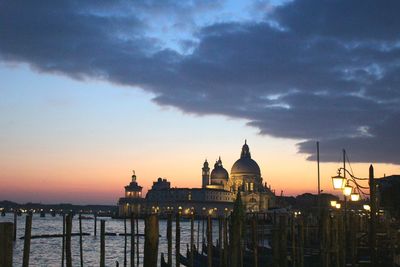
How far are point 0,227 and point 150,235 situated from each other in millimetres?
2261

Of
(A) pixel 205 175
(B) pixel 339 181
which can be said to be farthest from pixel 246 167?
(B) pixel 339 181

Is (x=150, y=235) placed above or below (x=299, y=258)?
above

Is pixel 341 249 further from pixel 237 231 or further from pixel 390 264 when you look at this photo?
pixel 237 231

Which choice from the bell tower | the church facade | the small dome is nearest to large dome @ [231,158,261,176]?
the church facade

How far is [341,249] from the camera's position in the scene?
568 inches

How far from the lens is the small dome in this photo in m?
153

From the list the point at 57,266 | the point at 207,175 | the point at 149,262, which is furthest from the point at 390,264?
the point at 207,175

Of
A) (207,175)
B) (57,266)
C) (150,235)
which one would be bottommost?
(57,266)

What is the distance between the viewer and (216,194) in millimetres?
143875

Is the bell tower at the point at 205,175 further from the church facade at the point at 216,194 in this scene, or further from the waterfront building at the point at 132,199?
the waterfront building at the point at 132,199

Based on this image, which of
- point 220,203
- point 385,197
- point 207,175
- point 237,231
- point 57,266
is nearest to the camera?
point 237,231

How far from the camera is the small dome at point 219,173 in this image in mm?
152750

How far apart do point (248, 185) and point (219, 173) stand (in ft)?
59.0

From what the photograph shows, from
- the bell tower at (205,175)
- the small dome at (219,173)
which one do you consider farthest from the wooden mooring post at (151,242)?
the bell tower at (205,175)
